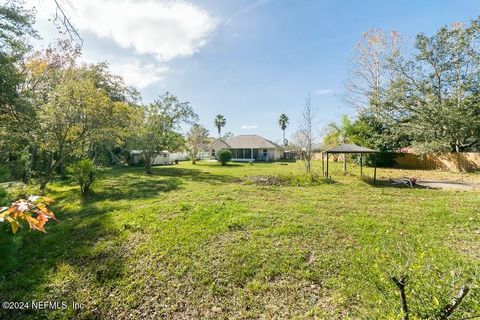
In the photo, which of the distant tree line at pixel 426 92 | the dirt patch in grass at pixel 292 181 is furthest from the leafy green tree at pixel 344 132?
the dirt patch in grass at pixel 292 181

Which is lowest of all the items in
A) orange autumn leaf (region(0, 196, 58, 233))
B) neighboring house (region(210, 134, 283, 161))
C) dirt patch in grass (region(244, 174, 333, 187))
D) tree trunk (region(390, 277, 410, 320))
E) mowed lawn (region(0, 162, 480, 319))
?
mowed lawn (region(0, 162, 480, 319))

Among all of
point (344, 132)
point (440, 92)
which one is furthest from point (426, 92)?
point (344, 132)

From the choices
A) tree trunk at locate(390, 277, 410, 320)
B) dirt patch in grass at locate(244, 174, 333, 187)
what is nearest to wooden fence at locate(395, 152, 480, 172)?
dirt patch in grass at locate(244, 174, 333, 187)

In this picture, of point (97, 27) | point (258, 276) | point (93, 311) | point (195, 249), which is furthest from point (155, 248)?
point (97, 27)

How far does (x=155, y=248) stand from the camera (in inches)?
207

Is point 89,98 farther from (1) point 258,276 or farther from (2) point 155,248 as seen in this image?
(1) point 258,276

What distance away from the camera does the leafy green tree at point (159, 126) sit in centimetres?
1862

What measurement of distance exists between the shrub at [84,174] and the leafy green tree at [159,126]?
7975 millimetres

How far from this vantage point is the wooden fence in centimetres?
1792

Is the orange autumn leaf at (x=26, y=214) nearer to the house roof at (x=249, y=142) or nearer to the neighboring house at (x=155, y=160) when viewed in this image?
the neighboring house at (x=155, y=160)

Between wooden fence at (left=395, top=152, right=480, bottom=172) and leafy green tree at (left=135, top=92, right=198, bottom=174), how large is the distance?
1856cm

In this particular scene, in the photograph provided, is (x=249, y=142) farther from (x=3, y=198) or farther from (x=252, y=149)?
(x=3, y=198)

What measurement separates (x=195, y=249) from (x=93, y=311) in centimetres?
192

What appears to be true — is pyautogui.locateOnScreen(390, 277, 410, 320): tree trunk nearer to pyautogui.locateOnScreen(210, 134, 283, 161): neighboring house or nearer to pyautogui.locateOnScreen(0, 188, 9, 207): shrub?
pyautogui.locateOnScreen(0, 188, 9, 207): shrub
